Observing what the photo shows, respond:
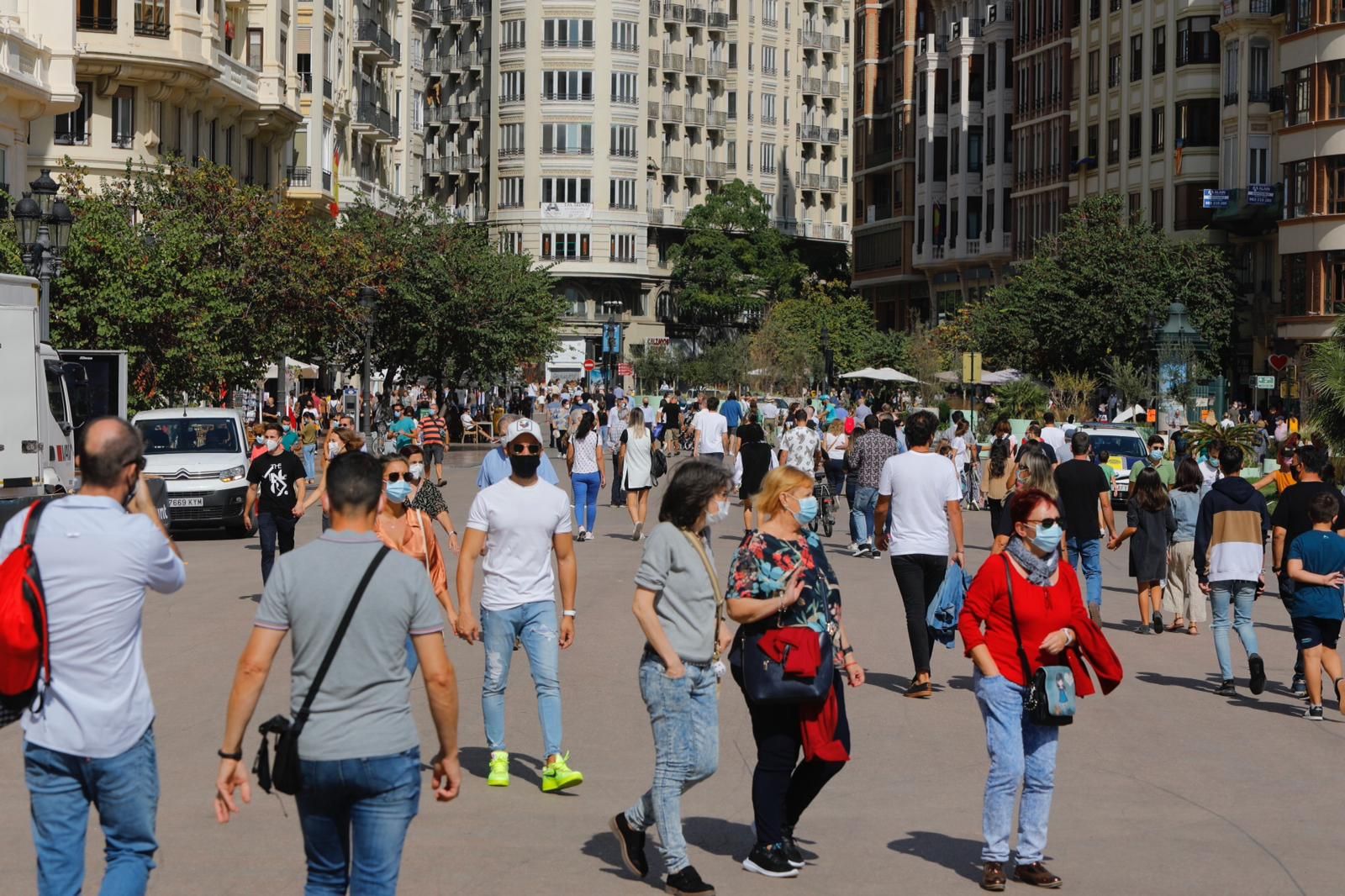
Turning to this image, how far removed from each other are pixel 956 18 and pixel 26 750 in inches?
3290

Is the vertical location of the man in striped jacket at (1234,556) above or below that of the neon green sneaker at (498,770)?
above

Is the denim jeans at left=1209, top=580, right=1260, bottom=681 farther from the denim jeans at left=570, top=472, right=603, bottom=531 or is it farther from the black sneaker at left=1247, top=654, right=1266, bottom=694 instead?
the denim jeans at left=570, top=472, right=603, bottom=531

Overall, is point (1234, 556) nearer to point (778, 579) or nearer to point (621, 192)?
point (778, 579)

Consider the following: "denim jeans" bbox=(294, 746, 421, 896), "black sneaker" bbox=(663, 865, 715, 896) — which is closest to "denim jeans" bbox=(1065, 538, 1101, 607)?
"black sneaker" bbox=(663, 865, 715, 896)

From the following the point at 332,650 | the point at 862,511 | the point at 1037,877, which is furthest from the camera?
the point at 862,511

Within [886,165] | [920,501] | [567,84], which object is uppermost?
[567,84]

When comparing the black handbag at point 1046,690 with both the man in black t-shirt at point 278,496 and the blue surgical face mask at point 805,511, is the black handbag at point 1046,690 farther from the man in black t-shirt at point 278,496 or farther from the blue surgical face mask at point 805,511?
the man in black t-shirt at point 278,496

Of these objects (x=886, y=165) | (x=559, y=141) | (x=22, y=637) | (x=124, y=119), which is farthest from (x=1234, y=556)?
(x=559, y=141)

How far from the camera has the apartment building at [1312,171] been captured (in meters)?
53.9

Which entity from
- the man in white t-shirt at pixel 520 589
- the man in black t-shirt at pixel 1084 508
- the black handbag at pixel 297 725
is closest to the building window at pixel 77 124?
the man in black t-shirt at pixel 1084 508

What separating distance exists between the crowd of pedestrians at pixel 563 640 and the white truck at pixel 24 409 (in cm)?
1102

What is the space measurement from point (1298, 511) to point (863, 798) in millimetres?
4792

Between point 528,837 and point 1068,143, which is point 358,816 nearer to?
point 528,837

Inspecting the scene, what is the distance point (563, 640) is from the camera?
9.84 m
